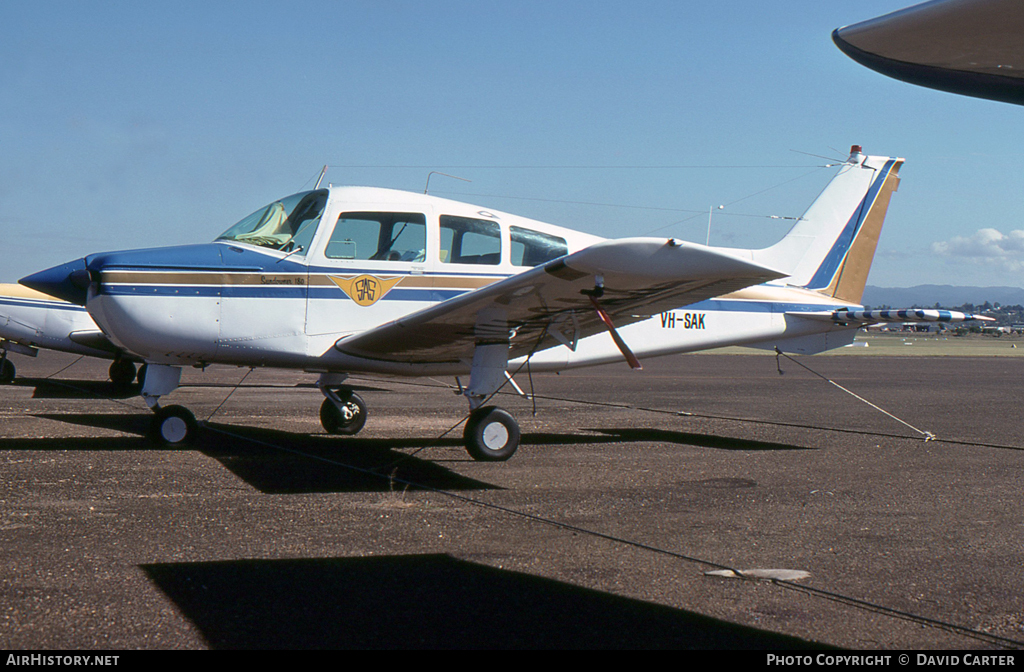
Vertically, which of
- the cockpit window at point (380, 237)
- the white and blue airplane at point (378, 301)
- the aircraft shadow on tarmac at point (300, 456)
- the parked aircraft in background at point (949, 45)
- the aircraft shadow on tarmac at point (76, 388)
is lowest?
the aircraft shadow on tarmac at point (76, 388)

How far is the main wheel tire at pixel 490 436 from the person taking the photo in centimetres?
736

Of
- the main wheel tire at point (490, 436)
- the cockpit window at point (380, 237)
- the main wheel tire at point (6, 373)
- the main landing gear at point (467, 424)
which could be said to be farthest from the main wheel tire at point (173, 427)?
the main wheel tire at point (6, 373)

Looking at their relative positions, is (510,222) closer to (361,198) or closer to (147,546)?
(361,198)

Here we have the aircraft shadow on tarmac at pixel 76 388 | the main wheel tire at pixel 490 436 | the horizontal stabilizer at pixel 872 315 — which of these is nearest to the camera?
the main wheel tire at pixel 490 436

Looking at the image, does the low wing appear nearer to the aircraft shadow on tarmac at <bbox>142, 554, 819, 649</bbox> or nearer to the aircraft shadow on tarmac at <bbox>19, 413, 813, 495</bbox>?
the aircraft shadow on tarmac at <bbox>19, 413, 813, 495</bbox>

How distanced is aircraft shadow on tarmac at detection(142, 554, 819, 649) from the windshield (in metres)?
4.36

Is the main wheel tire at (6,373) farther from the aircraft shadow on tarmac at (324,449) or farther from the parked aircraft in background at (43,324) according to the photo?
the aircraft shadow on tarmac at (324,449)

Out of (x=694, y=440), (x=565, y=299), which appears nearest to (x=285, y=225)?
(x=565, y=299)

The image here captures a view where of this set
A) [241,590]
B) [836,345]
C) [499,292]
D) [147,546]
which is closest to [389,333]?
[499,292]

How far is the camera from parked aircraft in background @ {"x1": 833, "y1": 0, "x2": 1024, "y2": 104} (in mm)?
1810

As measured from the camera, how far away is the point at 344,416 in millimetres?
9469

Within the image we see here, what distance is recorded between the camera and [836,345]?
9.84m

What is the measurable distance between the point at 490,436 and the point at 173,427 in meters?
3.02

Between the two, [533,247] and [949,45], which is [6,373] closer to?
[533,247]
